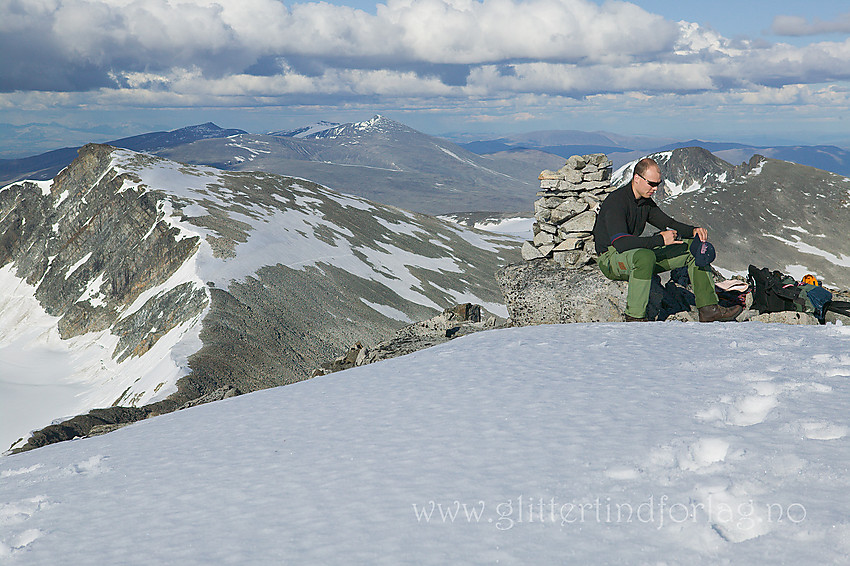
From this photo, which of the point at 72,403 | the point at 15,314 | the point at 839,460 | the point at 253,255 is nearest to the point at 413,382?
the point at 839,460

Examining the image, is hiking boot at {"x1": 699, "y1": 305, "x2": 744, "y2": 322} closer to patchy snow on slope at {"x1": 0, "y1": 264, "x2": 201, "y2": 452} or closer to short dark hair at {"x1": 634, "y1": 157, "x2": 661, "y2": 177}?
short dark hair at {"x1": 634, "y1": 157, "x2": 661, "y2": 177}

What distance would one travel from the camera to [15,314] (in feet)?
256

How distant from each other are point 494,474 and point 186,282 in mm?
56546

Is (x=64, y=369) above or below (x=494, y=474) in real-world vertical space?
below

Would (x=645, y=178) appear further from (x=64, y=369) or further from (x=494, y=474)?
(x=64, y=369)

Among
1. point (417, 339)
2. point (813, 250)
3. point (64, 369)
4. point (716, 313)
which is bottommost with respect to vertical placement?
point (813, 250)

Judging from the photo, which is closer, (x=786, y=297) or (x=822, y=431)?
(x=822, y=431)

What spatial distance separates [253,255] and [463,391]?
58.8 metres

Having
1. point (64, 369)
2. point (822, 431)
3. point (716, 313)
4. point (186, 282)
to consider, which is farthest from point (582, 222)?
point (64, 369)

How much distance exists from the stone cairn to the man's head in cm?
422

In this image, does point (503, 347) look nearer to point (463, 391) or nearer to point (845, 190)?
point (463, 391)

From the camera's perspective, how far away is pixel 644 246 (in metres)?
12.4

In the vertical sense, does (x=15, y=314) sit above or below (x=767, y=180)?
below

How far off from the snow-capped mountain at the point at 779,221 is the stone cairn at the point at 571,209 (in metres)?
150
